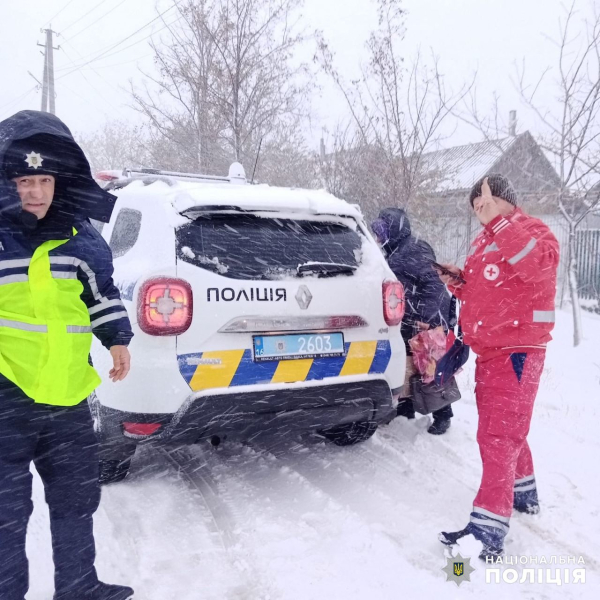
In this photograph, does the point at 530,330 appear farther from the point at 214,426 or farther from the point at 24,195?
the point at 24,195

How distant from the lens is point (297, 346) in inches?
→ 123

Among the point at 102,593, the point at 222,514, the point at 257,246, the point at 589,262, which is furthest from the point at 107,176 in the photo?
the point at 589,262

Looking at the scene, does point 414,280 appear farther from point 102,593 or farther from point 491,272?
point 102,593

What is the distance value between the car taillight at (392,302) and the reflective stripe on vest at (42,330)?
75.5 inches

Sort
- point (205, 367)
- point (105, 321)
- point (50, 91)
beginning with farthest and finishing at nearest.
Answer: point (50, 91)
point (205, 367)
point (105, 321)

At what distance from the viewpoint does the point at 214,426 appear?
295 centimetres

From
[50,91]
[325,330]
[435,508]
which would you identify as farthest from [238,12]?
[50,91]

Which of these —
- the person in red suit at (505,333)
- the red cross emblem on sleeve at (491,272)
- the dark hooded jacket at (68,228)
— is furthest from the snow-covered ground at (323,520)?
the red cross emblem on sleeve at (491,272)

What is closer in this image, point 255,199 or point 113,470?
point 255,199

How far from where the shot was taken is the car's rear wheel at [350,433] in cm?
391

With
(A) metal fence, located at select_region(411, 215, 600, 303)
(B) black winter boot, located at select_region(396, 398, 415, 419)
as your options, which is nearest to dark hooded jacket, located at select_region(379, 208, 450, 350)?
(B) black winter boot, located at select_region(396, 398, 415, 419)

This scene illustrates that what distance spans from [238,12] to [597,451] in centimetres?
958

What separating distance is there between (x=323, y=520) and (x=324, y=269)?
→ 1.37 metres

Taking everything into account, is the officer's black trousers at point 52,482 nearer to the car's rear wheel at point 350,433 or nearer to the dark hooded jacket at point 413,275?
the car's rear wheel at point 350,433
